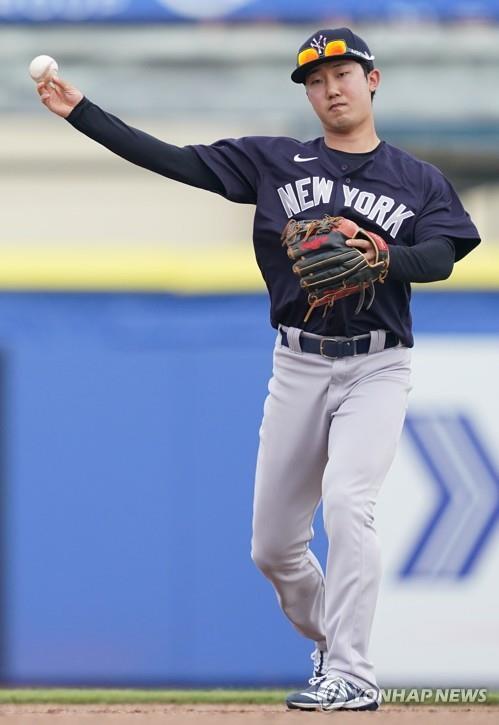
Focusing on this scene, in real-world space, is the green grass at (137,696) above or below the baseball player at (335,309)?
below

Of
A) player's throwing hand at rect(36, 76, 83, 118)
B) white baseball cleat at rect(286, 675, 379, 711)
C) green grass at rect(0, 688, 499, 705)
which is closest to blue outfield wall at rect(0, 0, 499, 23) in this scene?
green grass at rect(0, 688, 499, 705)

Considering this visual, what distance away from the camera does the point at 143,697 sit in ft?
17.7

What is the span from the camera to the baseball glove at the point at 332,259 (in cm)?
387

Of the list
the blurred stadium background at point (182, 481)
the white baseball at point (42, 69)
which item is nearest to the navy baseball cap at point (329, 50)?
the white baseball at point (42, 69)

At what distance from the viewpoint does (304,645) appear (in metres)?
5.91

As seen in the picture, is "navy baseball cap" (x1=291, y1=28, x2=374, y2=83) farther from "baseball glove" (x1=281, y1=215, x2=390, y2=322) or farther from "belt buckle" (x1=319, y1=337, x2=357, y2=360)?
"belt buckle" (x1=319, y1=337, x2=357, y2=360)

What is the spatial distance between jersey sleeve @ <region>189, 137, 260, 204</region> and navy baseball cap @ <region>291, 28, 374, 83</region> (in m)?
0.24

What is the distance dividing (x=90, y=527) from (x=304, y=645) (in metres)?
0.90

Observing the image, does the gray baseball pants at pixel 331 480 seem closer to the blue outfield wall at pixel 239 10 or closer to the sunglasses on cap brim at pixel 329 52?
the sunglasses on cap brim at pixel 329 52

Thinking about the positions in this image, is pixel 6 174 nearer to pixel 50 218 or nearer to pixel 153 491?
pixel 50 218

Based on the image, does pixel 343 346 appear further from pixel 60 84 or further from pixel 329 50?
pixel 60 84

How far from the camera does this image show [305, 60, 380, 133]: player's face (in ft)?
13.4

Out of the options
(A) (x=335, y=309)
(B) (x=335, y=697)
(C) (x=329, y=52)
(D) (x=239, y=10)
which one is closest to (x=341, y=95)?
(C) (x=329, y=52)

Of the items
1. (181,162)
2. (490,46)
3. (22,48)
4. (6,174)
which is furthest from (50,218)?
(181,162)
